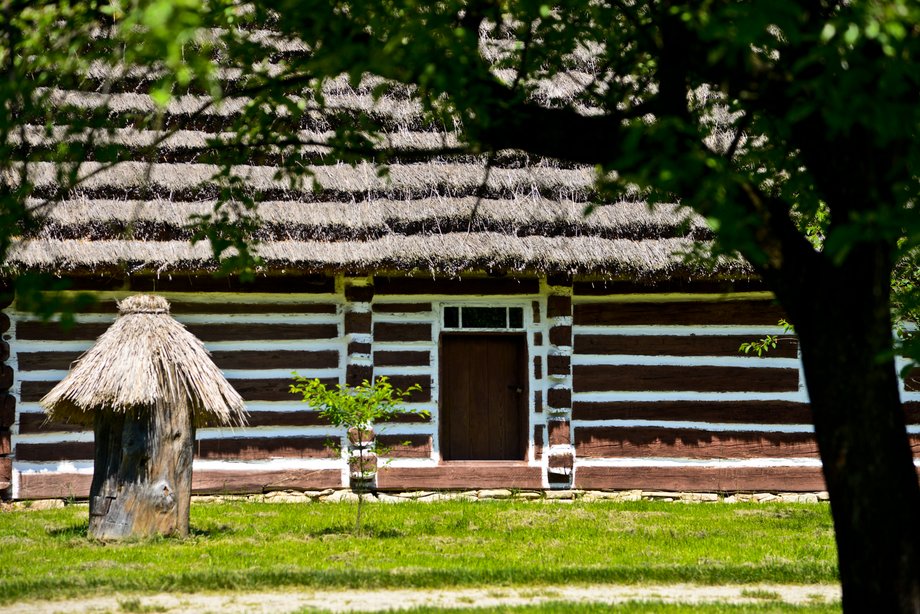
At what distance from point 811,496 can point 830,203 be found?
899 centimetres

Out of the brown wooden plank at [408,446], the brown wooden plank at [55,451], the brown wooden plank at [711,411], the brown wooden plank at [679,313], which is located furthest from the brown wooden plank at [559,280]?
the brown wooden plank at [55,451]

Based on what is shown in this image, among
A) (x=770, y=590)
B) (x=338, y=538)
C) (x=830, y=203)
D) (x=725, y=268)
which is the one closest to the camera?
(x=830, y=203)

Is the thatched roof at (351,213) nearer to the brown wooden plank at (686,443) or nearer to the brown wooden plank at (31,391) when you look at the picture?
the brown wooden plank at (31,391)

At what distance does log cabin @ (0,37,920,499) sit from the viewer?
12.2 meters

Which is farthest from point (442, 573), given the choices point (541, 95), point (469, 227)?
point (541, 95)

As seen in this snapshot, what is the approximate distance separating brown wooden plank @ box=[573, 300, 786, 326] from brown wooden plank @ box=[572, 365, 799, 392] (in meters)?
0.53

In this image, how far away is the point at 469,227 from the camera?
12406 mm

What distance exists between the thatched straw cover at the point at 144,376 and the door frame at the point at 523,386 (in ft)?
12.4

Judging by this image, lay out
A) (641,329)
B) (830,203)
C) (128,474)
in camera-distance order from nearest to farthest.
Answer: (830,203), (128,474), (641,329)

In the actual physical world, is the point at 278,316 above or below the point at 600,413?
above

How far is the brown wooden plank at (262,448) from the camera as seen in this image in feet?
40.9

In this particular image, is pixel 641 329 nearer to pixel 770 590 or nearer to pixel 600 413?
pixel 600 413

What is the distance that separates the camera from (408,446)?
41.4 ft

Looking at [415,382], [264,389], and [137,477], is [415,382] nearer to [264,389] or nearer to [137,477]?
[264,389]
